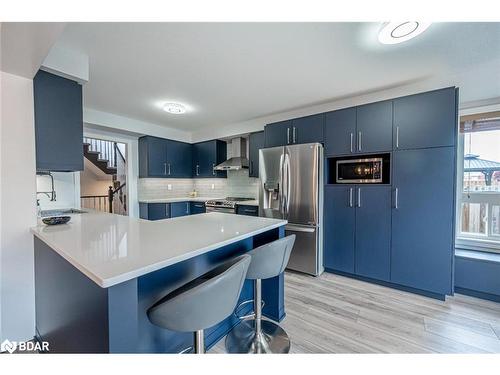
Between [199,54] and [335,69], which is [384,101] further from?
[199,54]

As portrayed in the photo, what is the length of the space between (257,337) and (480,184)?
2.96 m

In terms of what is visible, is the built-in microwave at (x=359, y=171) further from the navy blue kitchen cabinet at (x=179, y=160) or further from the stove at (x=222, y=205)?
the navy blue kitchen cabinet at (x=179, y=160)

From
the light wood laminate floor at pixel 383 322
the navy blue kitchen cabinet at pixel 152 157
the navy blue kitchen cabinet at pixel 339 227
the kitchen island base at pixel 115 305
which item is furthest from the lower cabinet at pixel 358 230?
the navy blue kitchen cabinet at pixel 152 157

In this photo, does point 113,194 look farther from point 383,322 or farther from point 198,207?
point 383,322

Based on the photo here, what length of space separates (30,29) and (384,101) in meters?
2.96

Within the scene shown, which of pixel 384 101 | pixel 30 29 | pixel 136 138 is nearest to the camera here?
pixel 30 29

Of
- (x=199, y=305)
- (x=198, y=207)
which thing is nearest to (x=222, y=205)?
(x=198, y=207)

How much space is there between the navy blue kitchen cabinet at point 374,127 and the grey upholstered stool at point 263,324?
5.56 feet

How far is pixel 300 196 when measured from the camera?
112 inches

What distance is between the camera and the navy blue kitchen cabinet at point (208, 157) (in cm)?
447

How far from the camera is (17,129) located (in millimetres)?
1598
